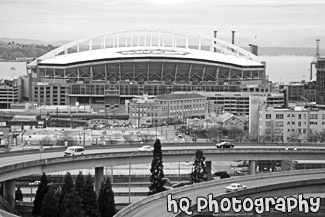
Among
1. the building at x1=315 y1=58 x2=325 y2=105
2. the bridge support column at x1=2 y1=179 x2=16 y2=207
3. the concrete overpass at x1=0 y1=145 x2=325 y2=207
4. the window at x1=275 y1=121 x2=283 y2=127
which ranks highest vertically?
the building at x1=315 y1=58 x2=325 y2=105

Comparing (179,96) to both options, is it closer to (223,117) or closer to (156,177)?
(223,117)

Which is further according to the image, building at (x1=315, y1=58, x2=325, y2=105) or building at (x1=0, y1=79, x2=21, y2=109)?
building at (x1=315, y1=58, x2=325, y2=105)

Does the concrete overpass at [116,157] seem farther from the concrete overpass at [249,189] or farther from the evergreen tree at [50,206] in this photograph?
the concrete overpass at [249,189]

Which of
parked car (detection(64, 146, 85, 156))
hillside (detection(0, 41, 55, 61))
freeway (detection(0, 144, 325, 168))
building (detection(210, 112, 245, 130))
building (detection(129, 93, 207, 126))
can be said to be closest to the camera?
freeway (detection(0, 144, 325, 168))

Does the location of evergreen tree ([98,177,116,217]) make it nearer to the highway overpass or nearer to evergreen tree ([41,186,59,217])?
evergreen tree ([41,186,59,217])

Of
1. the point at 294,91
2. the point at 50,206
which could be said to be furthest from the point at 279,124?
the point at 294,91

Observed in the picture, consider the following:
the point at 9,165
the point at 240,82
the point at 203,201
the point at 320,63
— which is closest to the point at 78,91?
the point at 240,82

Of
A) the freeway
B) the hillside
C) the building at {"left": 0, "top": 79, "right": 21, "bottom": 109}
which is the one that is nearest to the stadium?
the building at {"left": 0, "top": 79, "right": 21, "bottom": 109}
